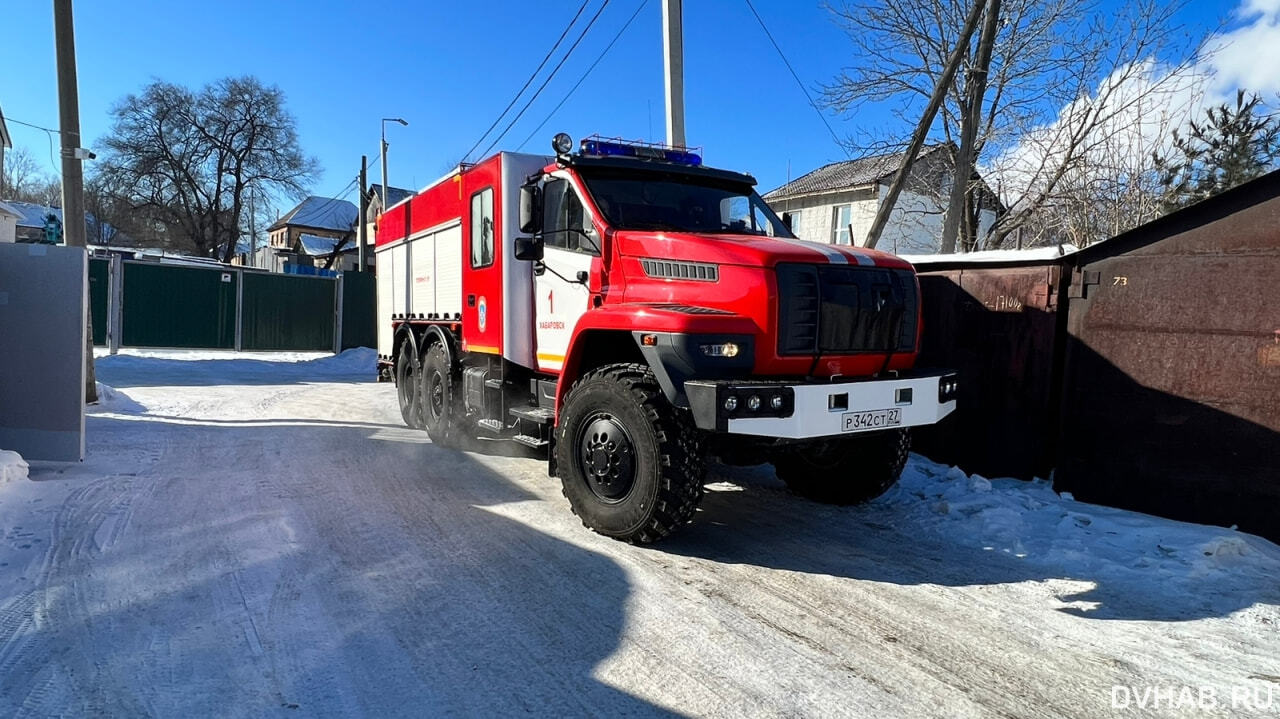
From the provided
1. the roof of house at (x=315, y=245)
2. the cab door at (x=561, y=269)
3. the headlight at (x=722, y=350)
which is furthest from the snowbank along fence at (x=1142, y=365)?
the roof of house at (x=315, y=245)

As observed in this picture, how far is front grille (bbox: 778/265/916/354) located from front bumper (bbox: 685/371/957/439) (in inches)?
11.7

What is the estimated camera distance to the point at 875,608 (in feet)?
12.7

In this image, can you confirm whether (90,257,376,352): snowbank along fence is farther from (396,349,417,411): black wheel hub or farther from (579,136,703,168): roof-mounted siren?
(579,136,703,168): roof-mounted siren

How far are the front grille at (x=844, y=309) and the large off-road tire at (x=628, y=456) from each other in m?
0.85

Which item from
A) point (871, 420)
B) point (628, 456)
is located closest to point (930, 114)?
point (871, 420)

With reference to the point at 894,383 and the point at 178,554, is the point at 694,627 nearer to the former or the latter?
the point at 894,383

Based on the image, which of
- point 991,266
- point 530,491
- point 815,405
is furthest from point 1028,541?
point 530,491

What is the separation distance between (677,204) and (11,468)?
17.8 feet

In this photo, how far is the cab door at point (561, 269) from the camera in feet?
18.3

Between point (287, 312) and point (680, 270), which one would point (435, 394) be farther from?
point (287, 312)

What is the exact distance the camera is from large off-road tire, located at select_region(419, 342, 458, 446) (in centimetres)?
810

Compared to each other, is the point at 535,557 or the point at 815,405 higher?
the point at 815,405

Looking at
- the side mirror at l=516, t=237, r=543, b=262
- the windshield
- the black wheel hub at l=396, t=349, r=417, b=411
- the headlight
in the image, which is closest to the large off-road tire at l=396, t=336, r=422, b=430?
the black wheel hub at l=396, t=349, r=417, b=411

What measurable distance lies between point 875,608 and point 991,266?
13.1ft
